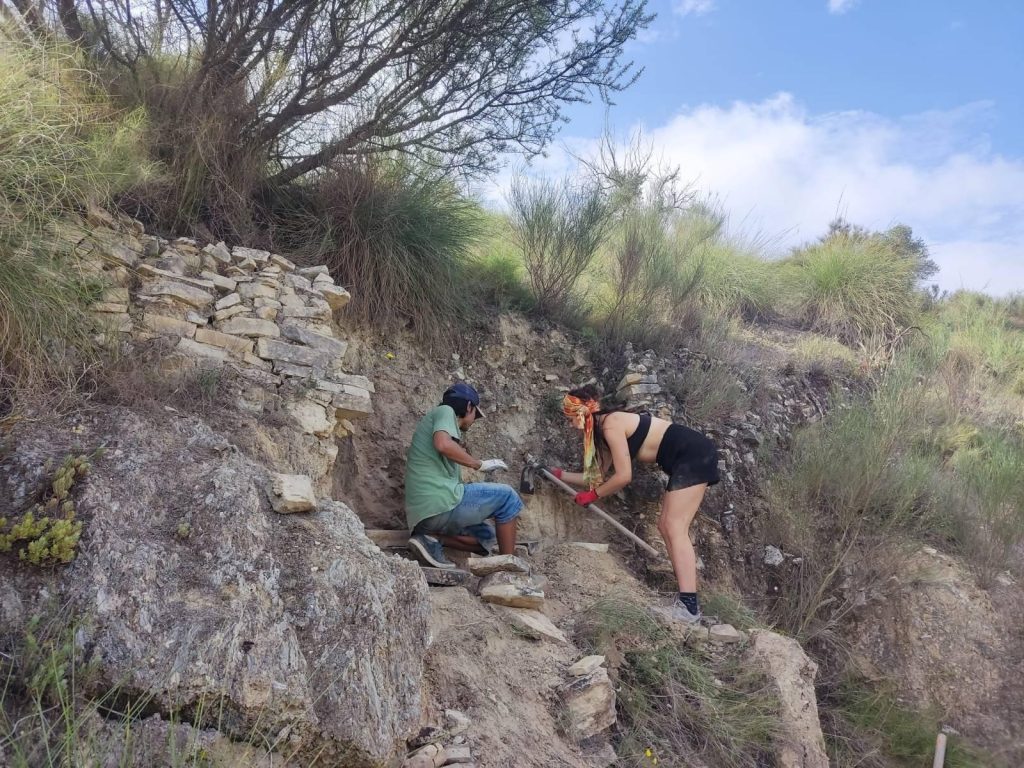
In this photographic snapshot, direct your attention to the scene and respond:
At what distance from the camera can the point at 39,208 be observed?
11.7 ft

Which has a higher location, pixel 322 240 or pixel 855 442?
pixel 322 240

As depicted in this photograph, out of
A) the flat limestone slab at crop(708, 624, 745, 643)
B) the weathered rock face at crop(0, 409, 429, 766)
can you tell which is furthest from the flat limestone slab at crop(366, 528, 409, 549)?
the flat limestone slab at crop(708, 624, 745, 643)

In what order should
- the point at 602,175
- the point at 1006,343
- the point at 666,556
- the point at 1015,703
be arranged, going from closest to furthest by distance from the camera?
the point at 1015,703 < the point at 666,556 < the point at 602,175 < the point at 1006,343

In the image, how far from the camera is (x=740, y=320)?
344 inches

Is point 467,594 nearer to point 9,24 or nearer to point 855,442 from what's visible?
point 855,442

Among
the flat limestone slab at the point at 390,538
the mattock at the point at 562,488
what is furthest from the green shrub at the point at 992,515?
the flat limestone slab at the point at 390,538

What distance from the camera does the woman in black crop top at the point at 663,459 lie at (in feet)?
16.1

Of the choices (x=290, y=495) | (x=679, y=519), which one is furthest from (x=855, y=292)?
(x=290, y=495)

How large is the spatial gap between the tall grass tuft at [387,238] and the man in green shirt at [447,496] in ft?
3.96

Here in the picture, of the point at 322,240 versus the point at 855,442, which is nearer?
the point at 322,240

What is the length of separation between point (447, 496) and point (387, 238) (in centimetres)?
218

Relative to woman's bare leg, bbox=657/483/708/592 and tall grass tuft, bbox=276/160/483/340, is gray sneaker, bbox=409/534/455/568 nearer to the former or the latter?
woman's bare leg, bbox=657/483/708/592

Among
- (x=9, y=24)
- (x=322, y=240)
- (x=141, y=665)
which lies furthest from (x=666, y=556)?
(x=9, y=24)

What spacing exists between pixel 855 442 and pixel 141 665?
17.5ft
